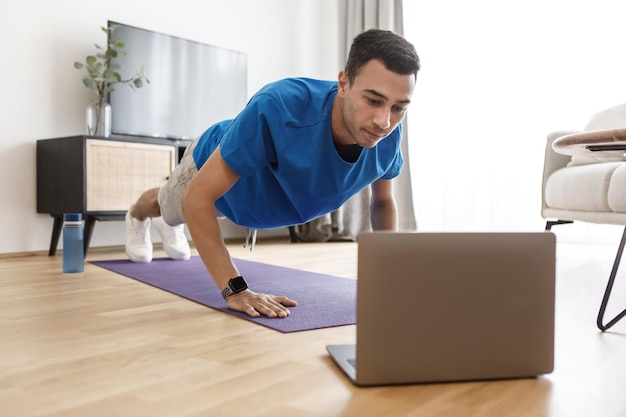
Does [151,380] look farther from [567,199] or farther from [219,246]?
[567,199]

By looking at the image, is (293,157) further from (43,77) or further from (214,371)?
(43,77)

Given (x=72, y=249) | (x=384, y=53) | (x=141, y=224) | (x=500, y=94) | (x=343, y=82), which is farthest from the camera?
(x=500, y=94)

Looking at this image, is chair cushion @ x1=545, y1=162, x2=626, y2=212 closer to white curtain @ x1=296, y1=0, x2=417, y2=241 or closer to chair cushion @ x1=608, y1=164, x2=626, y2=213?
chair cushion @ x1=608, y1=164, x2=626, y2=213

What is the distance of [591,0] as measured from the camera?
3670mm

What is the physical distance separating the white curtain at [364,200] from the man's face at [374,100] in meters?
2.72

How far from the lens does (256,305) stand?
4.91 ft


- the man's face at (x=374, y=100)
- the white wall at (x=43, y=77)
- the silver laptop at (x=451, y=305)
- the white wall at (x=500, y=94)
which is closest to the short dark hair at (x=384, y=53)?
the man's face at (x=374, y=100)

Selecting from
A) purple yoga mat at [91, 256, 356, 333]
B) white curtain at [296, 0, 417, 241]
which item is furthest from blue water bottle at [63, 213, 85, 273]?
white curtain at [296, 0, 417, 241]

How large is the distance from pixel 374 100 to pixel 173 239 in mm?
1560

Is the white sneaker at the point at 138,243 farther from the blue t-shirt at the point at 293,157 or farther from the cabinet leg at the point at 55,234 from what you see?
the blue t-shirt at the point at 293,157

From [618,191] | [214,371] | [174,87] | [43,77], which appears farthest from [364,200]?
[214,371]

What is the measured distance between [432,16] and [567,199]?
1.94m

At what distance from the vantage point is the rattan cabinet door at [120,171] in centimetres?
296

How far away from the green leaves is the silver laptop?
262 centimetres
